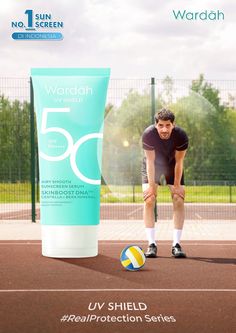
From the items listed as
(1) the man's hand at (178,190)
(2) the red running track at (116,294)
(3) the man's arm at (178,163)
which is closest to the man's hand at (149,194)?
(1) the man's hand at (178,190)

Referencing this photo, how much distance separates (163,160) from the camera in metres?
9.75

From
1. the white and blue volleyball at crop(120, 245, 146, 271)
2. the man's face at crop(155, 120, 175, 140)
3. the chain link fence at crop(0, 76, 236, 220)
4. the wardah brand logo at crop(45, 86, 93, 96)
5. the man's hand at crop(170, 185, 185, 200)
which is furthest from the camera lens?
the chain link fence at crop(0, 76, 236, 220)

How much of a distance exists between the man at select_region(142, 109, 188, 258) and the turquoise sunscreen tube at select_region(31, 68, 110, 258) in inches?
29.9

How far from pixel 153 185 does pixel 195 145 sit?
1227 cm

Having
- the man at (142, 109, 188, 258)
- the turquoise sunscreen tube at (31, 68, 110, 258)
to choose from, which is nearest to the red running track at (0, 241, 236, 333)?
the turquoise sunscreen tube at (31, 68, 110, 258)

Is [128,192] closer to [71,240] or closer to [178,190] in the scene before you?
[178,190]

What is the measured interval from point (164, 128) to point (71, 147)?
134 centimetres

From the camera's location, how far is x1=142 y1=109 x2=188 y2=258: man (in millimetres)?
9625

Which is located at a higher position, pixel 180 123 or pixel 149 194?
pixel 180 123

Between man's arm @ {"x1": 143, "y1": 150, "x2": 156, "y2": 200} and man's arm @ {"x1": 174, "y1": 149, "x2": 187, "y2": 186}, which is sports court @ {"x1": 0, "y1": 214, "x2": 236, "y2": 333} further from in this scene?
man's arm @ {"x1": 174, "y1": 149, "x2": 187, "y2": 186}

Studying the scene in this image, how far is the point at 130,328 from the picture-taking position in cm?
527

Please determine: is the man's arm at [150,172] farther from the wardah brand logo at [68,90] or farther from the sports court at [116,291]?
the wardah brand logo at [68,90]

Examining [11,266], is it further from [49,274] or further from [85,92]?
[85,92]

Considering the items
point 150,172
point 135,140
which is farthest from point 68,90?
point 135,140
